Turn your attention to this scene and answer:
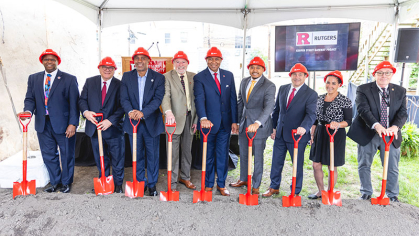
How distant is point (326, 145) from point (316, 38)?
8.61 feet

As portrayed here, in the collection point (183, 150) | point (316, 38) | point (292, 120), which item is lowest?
point (183, 150)

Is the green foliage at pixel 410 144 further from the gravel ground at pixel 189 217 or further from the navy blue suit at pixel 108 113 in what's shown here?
the navy blue suit at pixel 108 113

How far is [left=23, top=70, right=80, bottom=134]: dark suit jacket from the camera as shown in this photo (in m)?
3.00

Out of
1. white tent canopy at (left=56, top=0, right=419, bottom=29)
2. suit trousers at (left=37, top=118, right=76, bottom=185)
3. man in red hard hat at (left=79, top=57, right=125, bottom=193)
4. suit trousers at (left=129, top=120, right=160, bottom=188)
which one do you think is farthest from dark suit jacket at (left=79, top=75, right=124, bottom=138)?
white tent canopy at (left=56, top=0, right=419, bottom=29)

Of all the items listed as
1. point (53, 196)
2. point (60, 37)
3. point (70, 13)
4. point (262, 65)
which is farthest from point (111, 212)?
point (70, 13)

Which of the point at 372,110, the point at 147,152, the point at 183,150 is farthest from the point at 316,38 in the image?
the point at 147,152

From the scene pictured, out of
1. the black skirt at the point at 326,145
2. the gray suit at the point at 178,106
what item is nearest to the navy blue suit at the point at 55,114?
the gray suit at the point at 178,106

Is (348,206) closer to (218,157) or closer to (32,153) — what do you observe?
(218,157)

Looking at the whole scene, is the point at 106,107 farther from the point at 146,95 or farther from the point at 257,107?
the point at 257,107

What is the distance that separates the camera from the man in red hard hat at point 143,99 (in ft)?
9.65

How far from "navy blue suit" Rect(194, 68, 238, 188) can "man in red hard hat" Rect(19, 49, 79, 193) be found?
151 centimetres

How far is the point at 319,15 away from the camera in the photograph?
433cm

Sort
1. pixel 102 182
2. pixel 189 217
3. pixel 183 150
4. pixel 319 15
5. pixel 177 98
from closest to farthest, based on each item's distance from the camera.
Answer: pixel 189 217
pixel 102 182
pixel 177 98
pixel 183 150
pixel 319 15

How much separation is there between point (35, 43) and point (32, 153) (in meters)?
1.77
